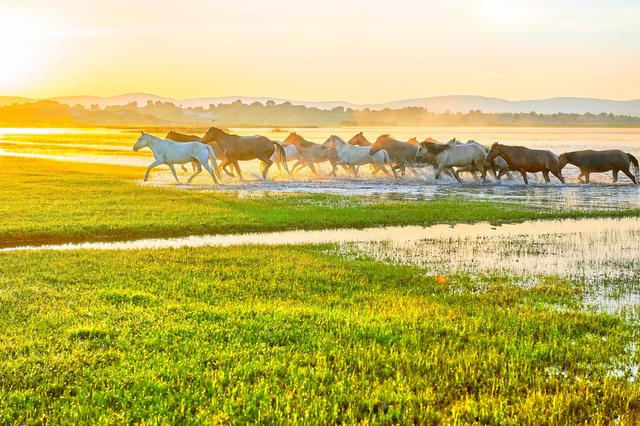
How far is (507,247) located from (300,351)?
9.93 m

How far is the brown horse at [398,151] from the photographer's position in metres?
39.9

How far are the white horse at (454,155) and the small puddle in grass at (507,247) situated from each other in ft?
49.5

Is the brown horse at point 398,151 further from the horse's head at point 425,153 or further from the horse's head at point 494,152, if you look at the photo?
the horse's head at point 494,152

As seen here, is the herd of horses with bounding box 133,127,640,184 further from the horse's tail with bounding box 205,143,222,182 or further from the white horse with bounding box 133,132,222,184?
the white horse with bounding box 133,132,222,184

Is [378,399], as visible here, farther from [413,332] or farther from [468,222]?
[468,222]

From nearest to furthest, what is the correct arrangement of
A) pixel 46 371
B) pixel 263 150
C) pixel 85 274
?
pixel 46 371, pixel 85 274, pixel 263 150

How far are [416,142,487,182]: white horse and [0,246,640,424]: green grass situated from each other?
24.8 metres

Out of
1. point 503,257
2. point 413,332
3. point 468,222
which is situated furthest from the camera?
point 468,222

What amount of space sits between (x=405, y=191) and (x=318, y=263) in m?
18.2

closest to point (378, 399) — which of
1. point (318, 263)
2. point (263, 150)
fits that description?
point (318, 263)

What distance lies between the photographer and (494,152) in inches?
1432

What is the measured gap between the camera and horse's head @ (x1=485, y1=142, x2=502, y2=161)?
36.2 metres

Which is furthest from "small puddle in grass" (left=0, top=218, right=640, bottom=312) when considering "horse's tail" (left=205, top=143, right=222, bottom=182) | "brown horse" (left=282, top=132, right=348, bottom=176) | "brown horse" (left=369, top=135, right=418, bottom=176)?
"brown horse" (left=282, top=132, right=348, bottom=176)

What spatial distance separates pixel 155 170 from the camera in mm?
41531
